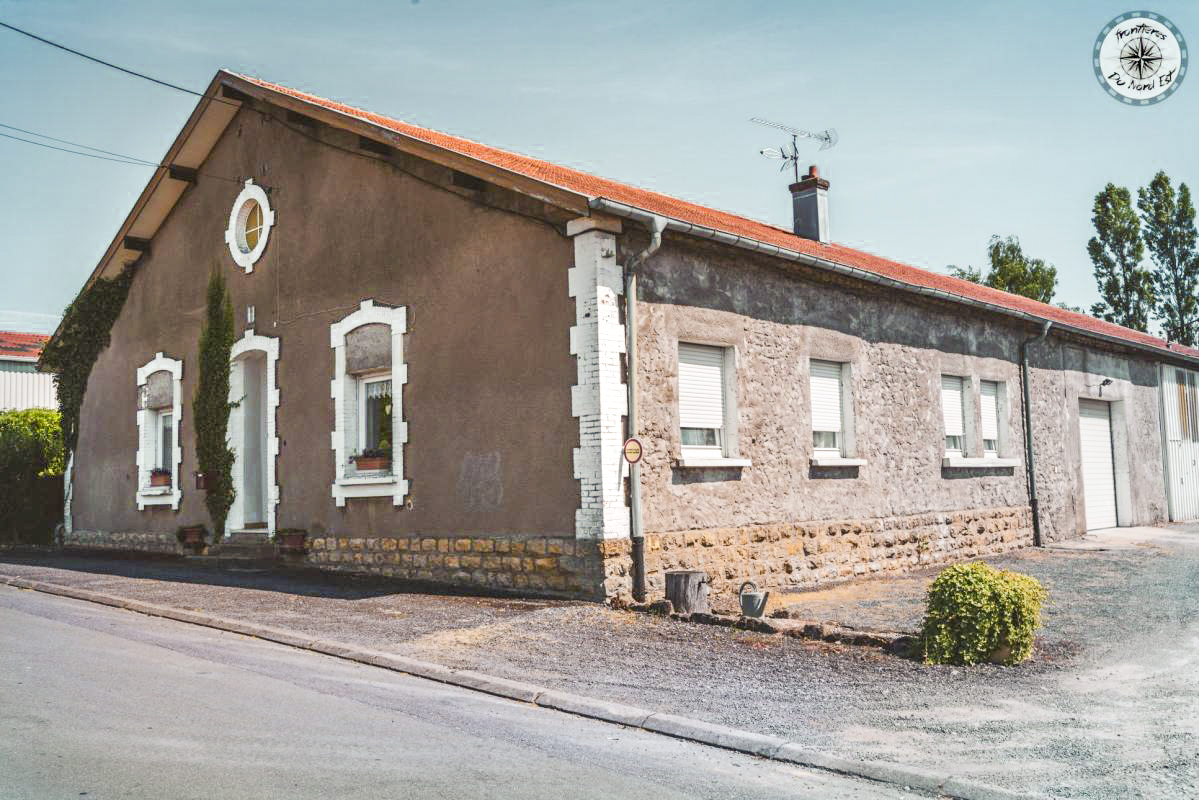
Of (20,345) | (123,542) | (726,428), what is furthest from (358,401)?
(20,345)

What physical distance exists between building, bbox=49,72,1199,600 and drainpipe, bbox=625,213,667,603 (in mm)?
30

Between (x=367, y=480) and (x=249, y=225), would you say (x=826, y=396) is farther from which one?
(x=249, y=225)

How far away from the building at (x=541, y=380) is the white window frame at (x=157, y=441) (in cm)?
5

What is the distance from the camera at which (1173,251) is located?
40.6 metres

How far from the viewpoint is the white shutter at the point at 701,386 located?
1100cm

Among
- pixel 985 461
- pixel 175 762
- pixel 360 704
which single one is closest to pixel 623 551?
pixel 360 704

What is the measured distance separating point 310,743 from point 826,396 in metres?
9.20

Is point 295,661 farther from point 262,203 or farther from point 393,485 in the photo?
point 262,203

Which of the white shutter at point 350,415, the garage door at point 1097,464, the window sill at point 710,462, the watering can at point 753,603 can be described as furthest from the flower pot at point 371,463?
the garage door at point 1097,464

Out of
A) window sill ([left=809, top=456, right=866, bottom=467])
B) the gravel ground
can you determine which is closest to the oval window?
the gravel ground

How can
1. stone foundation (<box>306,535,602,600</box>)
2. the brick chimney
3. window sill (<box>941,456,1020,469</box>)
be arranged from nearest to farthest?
1. stone foundation (<box>306,535,602,600</box>)
2. window sill (<box>941,456,1020,469</box>)
3. the brick chimney

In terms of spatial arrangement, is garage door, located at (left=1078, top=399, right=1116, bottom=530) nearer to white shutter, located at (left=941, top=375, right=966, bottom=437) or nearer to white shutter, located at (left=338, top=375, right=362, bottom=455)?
white shutter, located at (left=941, top=375, right=966, bottom=437)

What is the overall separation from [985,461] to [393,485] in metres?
9.23

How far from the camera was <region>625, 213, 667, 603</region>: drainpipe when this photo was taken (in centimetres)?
995
